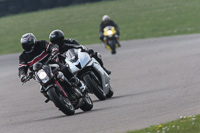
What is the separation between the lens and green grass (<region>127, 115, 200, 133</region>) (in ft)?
20.4

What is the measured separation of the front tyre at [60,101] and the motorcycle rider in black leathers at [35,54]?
539 mm

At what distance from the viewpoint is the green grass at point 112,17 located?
94.8ft

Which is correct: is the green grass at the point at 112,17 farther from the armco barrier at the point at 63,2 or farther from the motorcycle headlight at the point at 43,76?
the motorcycle headlight at the point at 43,76

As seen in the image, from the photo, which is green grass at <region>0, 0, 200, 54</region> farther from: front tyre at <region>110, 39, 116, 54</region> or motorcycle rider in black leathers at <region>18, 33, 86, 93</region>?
motorcycle rider in black leathers at <region>18, 33, 86, 93</region>

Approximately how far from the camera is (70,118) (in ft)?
28.2

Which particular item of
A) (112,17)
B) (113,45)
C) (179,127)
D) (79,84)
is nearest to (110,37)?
(113,45)

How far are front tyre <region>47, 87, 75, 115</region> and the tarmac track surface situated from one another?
12cm

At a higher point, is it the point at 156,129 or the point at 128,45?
the point at 156,129

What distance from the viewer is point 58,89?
873 centimetres

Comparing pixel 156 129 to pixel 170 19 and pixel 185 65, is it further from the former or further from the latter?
pixel 170 19

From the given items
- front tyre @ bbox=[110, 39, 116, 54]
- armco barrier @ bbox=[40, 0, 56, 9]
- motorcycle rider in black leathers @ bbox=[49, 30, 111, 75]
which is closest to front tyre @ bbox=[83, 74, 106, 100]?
motorcycle rider in black leathers @ bbox=[49, 30, 111, 75]

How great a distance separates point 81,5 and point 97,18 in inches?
178

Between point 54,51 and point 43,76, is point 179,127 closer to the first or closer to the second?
point 43,76

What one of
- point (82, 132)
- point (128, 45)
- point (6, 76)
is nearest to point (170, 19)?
point (128, 45)
